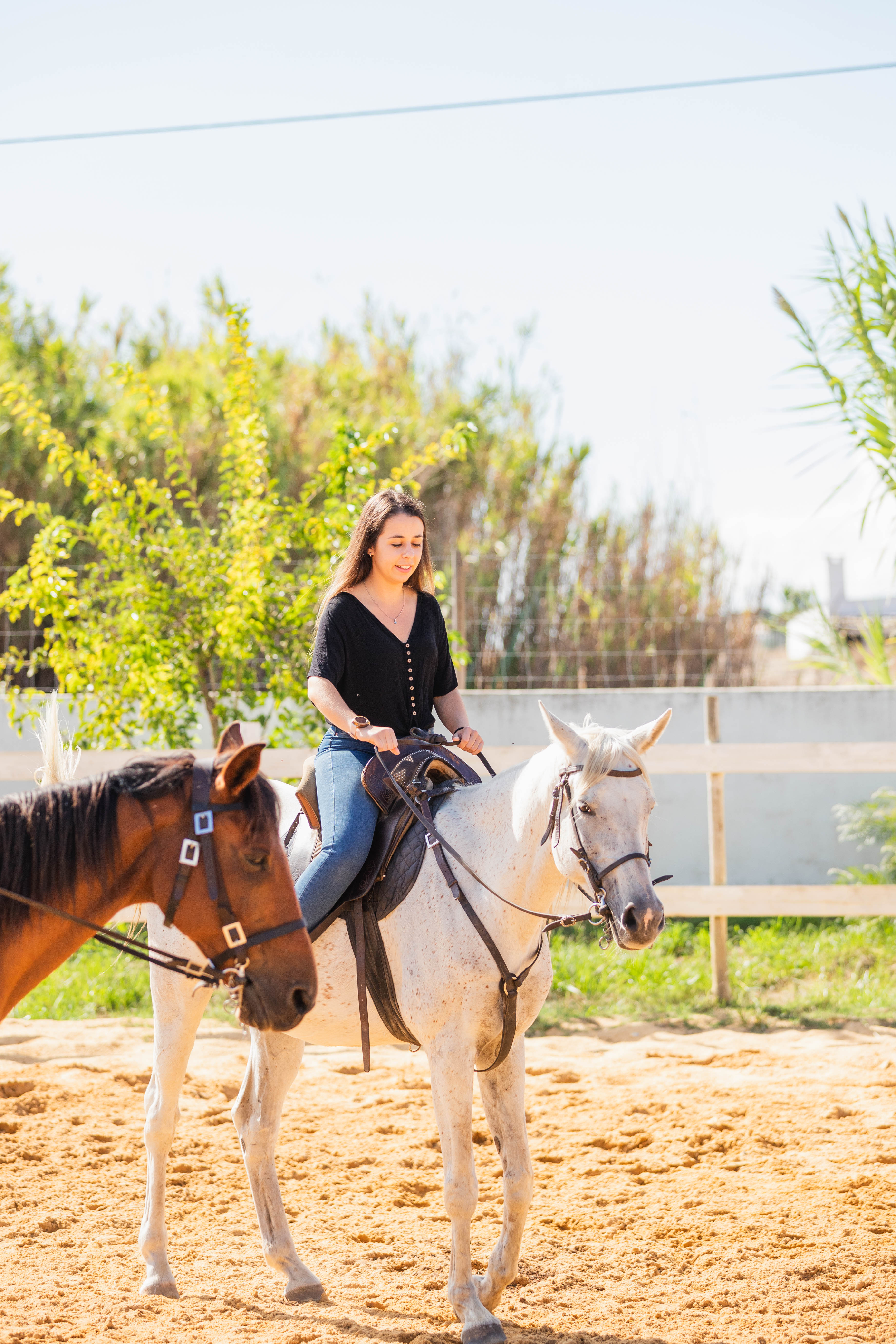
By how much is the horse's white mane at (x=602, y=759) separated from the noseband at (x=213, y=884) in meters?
0.99

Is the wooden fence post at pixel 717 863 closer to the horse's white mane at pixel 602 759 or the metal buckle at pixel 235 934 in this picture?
the horse's white mane at pixel 602 759

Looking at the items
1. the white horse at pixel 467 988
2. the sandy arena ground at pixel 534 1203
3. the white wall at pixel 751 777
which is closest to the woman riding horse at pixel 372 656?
the white horse at pixel 467 988

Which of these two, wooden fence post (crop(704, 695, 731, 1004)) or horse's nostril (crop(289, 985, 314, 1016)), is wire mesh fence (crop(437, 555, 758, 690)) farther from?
horse's nostril (crop(289, 985, 314, 1016))

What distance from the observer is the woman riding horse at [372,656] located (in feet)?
12.2

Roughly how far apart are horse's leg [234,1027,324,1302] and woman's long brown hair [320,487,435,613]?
158 cm

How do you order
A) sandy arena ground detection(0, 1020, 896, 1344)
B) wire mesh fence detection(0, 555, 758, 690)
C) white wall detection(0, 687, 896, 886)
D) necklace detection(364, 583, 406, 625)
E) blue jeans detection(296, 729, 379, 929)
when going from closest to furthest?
sandy arena ground detection(0, 1020, 896, 1344) < blue jeans detection(296, 729, 379, 929) < necklace detection(364, 583, 406, 625) < white wall detection(0, 687, 896, 886) < wire mesh fence detection(0, 555, 758, 690)

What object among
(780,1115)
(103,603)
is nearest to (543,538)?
(103,603)

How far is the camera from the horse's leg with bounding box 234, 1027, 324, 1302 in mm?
3623

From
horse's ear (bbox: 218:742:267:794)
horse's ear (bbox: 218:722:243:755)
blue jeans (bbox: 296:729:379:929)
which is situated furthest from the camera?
blue jeans (bbox: 296:729:379:929)

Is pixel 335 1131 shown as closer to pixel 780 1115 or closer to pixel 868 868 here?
pixel 780 1115

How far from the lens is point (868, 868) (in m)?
8.70

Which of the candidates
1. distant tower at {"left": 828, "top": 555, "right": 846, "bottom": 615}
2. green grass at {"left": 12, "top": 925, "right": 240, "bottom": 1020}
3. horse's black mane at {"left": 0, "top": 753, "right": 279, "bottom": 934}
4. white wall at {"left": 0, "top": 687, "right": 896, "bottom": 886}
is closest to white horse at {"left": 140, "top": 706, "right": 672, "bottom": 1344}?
horse's black mane at {"left": 0, "top": 753, "right": 279, "bottom": 934}

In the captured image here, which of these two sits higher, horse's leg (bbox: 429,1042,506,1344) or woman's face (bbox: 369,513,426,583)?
woman's face (bbox: 369,513,426,583)

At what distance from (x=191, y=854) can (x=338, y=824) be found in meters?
1.18
